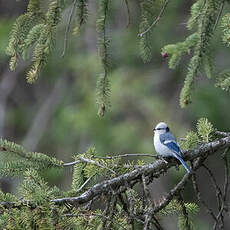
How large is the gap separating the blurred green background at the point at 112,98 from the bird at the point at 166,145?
2.81m

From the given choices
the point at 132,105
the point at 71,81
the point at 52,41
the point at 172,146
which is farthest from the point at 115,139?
the point at 52,41

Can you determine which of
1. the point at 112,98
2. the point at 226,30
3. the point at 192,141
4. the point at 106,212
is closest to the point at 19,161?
the point at 106,212

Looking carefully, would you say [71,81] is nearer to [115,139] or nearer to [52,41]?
[115,139]

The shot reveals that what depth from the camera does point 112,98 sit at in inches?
305

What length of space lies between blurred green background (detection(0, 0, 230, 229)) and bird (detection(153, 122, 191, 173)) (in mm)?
2811

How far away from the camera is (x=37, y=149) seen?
370 inches

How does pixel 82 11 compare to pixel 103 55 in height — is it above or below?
above

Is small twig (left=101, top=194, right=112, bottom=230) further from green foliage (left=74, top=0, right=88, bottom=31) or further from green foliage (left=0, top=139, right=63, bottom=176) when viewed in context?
green foliage (left=74, top=0, right=88, bottom=31)

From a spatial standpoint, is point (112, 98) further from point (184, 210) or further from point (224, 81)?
point (184, 210)

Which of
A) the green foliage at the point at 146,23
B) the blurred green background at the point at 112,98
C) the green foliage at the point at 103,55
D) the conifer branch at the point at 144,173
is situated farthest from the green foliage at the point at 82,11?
the blurred green background at the point at 112,98

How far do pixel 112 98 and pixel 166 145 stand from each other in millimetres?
4105

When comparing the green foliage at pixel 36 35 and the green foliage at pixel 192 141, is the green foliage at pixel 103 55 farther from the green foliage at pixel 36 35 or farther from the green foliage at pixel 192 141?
the green foliage at pixel 192 141

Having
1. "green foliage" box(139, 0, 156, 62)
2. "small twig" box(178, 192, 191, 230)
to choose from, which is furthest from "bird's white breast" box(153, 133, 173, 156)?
"green foliage" box(139, 0, 156, 62)

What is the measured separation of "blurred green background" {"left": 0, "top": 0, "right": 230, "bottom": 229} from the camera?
7879 mm
